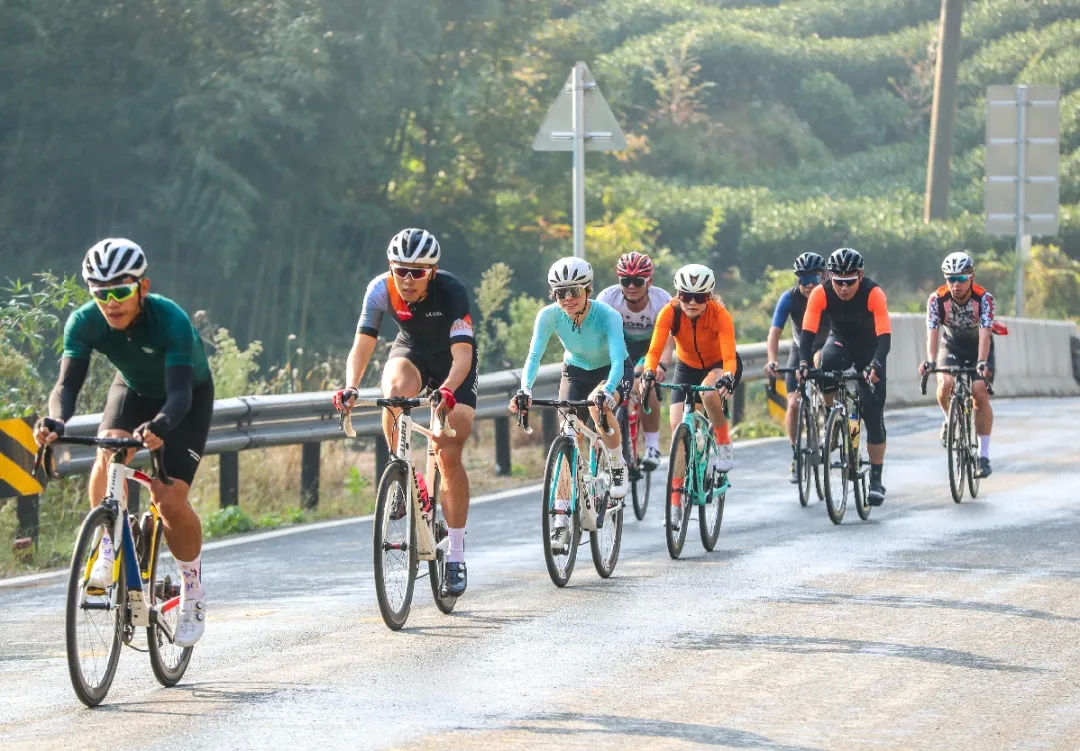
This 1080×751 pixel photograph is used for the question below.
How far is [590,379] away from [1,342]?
16.4ft

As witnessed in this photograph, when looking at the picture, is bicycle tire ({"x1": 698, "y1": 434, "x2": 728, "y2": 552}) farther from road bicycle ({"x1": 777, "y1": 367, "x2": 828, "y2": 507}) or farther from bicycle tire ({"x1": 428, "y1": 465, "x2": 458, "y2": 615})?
bicycle tire ({"x1": 428, "y1": 465, "x2": 458, "y2": 615})

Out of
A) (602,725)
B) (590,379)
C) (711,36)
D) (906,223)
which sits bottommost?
(602,725)

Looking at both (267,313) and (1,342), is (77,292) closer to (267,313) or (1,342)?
(1,342)

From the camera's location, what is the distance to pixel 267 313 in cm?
3891

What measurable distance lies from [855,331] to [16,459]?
6.35 metres

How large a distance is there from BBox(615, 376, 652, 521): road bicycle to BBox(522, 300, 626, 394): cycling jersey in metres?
1.81

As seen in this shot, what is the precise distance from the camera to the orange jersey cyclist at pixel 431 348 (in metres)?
9.38

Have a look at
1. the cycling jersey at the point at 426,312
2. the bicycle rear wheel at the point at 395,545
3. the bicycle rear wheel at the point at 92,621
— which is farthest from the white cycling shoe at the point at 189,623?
the cycling jersey at the point at 426,312

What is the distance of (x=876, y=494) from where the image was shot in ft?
47.4

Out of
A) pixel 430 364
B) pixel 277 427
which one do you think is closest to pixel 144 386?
pixel 430 364

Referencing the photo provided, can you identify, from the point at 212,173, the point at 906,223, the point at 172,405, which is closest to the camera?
the point at 172,405

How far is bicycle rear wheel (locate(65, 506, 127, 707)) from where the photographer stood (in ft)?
23.8

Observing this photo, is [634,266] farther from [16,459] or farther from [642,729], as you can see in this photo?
[642,729]

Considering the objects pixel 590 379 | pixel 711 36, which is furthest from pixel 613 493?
pixel 711 36
